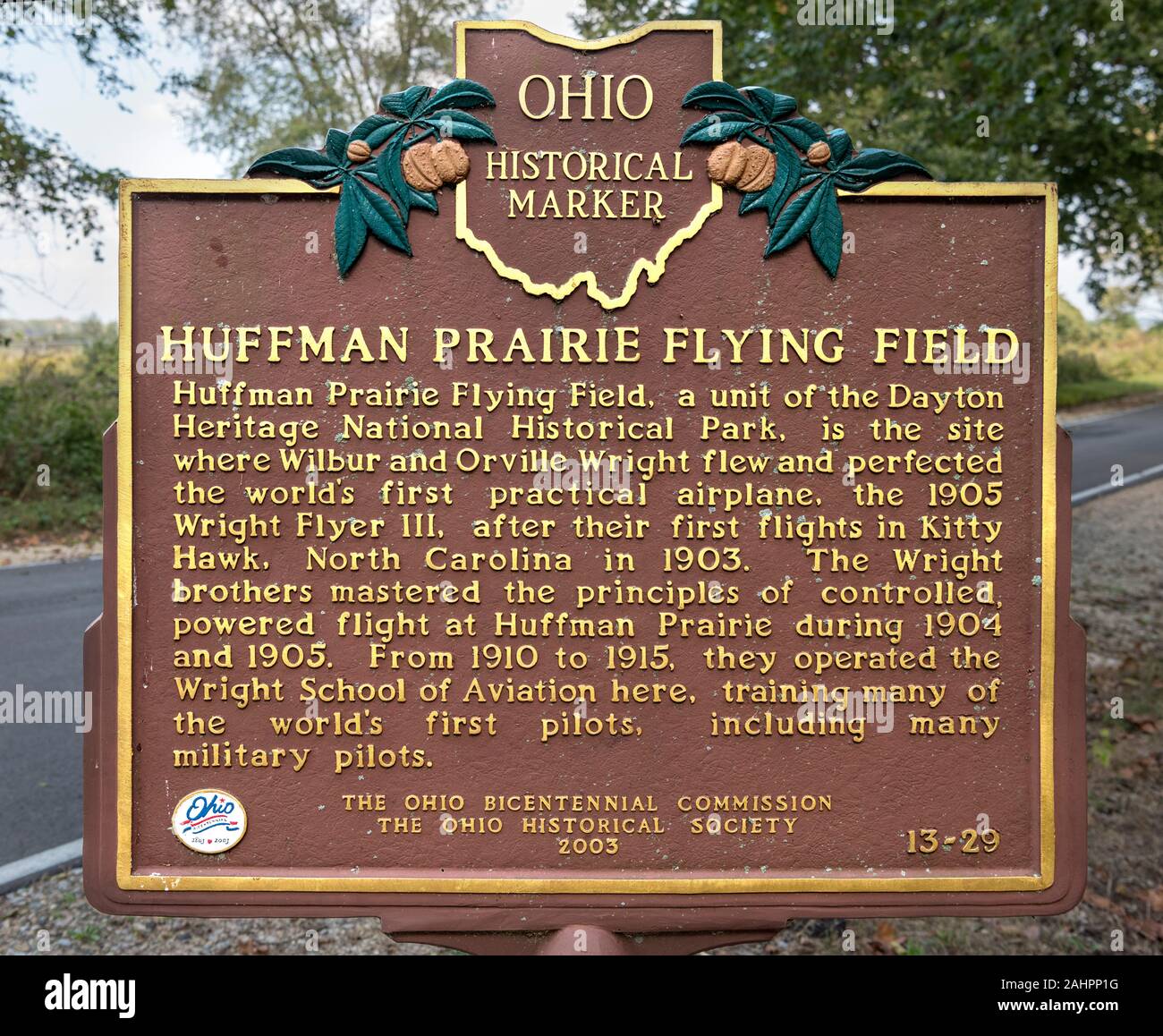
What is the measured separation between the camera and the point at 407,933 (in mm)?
2725

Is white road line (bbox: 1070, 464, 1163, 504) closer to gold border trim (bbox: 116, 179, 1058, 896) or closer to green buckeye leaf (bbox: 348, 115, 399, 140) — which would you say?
gold border trim (bbox: 116, 179, 1058, 896)

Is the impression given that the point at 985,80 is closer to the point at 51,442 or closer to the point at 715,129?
the point at 715,129

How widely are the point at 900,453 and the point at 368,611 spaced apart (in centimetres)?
176

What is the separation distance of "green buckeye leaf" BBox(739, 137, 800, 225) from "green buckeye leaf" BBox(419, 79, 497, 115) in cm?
87

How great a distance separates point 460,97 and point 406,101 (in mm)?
168

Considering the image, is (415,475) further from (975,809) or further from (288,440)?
(975,809)

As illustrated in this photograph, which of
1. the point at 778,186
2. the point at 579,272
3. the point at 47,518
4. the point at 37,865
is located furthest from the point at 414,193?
the point at 47,518

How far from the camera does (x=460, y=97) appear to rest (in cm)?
271

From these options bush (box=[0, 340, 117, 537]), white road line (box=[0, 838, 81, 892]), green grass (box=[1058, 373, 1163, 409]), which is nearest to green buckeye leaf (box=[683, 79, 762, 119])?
white road line (box=[0, 838, 81, 892])

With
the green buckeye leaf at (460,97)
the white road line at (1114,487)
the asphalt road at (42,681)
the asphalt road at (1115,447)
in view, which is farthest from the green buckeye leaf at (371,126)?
the asphalt road at (1115,447)

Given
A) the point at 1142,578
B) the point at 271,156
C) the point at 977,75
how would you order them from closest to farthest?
the point at 271,156 < the point at 977,75 < the point at 1142,578

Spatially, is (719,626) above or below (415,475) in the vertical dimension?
below

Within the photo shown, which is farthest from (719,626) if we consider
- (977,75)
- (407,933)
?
(977,75)

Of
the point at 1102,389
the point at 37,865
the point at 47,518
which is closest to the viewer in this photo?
the point at 37,865
